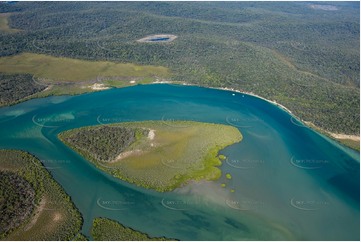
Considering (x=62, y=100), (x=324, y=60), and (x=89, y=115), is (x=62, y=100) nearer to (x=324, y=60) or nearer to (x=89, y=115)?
(x=89, y=115)

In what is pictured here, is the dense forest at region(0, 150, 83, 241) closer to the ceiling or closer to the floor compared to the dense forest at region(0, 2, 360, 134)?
closer to the floor

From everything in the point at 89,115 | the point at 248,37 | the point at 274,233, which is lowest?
the point at 274,233

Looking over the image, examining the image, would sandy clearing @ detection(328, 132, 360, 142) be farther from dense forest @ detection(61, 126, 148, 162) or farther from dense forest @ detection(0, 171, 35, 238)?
dense forest @ detection(0, 171, 35, 238)

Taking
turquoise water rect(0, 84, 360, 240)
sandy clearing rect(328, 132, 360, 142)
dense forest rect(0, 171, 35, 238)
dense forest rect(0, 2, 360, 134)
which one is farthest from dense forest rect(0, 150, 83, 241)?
dense forest rect(0, 2, 360, 134)

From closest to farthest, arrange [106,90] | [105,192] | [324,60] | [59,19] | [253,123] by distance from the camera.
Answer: [105,192] → [253,123] → [106,90] → [324,60] → [59,19]

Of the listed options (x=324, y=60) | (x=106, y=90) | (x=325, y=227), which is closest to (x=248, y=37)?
(x=324, y=60)

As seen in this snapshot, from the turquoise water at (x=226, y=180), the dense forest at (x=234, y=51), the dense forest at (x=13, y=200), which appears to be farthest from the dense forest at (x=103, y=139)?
the dense forest at (x=234, y=51)
